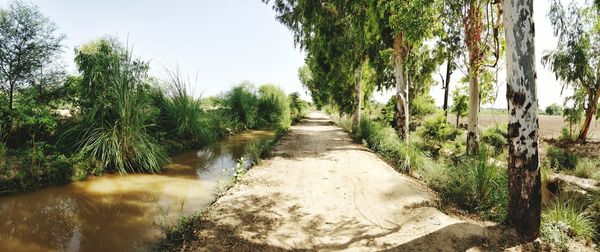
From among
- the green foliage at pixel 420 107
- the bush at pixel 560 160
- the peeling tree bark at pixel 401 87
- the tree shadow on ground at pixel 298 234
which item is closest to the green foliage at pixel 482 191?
the tree shadow on ground at pixel 298 234

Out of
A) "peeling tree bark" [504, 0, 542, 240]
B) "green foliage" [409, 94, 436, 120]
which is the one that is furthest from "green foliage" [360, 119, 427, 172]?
"green foliage" [409, 94, 436, 120]

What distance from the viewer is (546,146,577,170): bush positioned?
34.4 ft

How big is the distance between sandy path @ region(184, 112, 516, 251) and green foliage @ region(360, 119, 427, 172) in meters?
1.12

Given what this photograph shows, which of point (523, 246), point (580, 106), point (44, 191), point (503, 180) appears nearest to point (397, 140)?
point (503, 180)

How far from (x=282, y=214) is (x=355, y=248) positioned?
136 cm

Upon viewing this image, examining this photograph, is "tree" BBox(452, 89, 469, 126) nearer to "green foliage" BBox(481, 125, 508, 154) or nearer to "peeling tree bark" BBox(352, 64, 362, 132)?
"green foliage" BBox(481, 125, 508, 154)

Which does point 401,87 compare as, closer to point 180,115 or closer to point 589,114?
point 180,115

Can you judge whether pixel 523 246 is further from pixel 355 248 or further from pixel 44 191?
pixel 44 191

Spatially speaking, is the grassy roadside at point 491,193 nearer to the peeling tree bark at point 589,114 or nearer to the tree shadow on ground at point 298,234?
the tree shadow on ground at point 298,234

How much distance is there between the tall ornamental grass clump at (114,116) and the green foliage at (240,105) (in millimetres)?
10496

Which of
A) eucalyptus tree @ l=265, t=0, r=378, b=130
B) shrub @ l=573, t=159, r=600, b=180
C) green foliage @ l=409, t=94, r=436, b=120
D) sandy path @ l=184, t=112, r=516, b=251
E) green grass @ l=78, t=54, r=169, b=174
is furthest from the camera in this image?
green foliage @ l=409, t=94, r=436, b=120

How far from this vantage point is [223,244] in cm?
346

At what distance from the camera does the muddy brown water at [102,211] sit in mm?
→ 3641

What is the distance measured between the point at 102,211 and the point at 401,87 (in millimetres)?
9444
